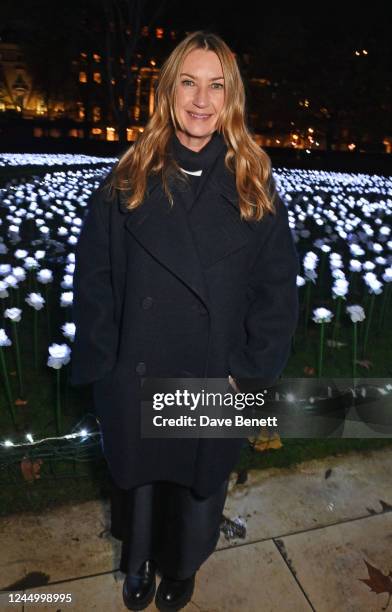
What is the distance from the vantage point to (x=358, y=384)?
493 centimetres

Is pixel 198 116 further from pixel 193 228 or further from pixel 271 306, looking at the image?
pixel 271 306

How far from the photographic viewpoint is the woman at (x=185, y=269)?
215 cm

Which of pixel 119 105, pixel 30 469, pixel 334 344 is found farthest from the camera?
pixel 119 105

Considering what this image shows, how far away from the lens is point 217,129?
2250mm

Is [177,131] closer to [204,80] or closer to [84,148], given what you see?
[204,80]

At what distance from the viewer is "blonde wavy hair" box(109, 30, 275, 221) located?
216 centimetres

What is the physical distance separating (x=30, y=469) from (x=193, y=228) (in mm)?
2218

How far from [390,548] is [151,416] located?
1.68 metres

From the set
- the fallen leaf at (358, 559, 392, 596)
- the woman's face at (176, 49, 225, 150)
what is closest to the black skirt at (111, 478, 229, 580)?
the fallen leaf at (358, 559, 392, 596)

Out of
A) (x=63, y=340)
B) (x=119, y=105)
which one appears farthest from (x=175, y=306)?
(x=119, y=105)

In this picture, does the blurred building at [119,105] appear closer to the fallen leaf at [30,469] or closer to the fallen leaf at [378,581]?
the fallen leaf at [30,469]

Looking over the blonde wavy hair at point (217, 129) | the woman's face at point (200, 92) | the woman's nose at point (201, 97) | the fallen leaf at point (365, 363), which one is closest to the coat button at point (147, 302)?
the blonde wavy hair at point (217, 129)

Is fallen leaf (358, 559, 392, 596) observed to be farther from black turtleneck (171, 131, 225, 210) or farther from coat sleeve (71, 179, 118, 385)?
black turtleneck (171, 131, 225, 210)

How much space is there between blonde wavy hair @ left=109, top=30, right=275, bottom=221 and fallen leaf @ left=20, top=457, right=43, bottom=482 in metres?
2.15
